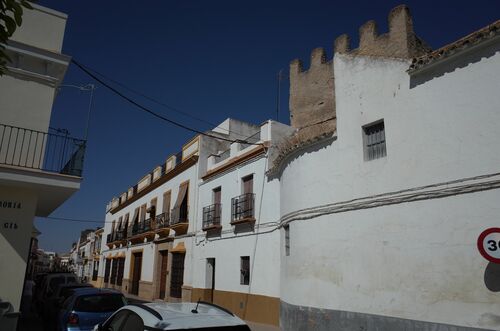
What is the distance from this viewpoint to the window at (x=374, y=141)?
30.8 feet

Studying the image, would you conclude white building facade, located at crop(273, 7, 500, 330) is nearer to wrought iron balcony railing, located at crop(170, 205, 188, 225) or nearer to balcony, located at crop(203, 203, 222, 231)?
balcony, located at crop(203, 203, 222, 231)

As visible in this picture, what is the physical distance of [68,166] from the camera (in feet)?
32.5

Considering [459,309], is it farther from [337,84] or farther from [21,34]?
[21,34]

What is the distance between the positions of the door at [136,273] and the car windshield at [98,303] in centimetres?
1896

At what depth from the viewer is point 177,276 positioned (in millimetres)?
20734

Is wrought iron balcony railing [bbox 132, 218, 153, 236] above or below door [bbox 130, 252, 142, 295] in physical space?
above

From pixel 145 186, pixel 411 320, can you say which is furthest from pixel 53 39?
pixel 145 186

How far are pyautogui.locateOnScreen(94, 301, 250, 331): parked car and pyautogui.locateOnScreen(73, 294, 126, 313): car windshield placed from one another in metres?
4.35

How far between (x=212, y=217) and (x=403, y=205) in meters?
10.8

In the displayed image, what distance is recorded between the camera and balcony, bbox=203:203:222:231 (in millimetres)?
17391

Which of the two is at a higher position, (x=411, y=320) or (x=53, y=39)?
(x=53, y=39)

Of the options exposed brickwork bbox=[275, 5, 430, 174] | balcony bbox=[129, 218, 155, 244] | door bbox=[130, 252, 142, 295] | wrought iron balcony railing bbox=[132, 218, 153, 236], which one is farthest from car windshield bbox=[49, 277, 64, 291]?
exposed brickwork bbox=[275, 5, 430, 174]

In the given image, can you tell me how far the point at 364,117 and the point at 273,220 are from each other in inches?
217

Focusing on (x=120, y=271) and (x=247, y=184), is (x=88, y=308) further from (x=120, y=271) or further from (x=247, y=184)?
(x=120, y=271)
